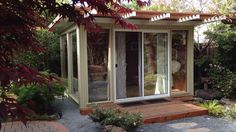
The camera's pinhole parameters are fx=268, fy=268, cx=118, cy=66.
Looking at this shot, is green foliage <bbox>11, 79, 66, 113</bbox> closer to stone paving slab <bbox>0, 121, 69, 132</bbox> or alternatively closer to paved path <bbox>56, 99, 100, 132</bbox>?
paved path <bbox>56, 99, 100, 132</bbox>

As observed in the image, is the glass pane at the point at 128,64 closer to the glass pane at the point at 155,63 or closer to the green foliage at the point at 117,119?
the glass pane at the point at 155,63

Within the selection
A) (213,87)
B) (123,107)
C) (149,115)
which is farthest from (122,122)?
(213,87)

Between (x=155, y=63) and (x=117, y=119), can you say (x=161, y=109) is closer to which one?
(x=155, y=63)

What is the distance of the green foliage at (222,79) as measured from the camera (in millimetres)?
8883

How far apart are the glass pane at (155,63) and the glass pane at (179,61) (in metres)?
0.38

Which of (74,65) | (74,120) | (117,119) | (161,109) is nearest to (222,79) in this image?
(161,109)

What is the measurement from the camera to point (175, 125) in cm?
614

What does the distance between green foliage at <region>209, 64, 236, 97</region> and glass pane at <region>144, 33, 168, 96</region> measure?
85.1 inches

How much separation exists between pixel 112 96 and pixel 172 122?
6.22 feet

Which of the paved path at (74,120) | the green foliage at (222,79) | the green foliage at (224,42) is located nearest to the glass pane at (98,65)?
the paved path at (74,120)

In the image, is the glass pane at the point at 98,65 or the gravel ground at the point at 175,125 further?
the glass pane at the point at 98,65

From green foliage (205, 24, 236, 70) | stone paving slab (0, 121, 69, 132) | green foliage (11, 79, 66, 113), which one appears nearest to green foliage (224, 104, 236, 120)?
green foliage (205, 24, 236, 70)

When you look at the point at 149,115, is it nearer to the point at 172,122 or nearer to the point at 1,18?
the point at 172,122

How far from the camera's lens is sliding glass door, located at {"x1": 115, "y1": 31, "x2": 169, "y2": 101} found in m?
7.75
